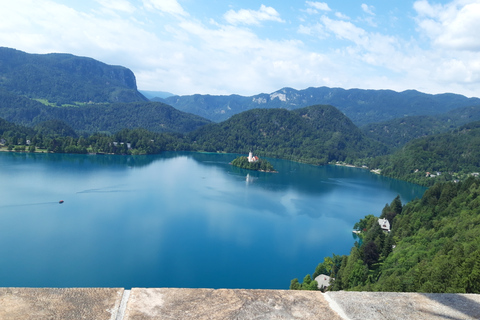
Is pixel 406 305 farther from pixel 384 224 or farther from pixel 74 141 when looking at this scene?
pixel 74 141

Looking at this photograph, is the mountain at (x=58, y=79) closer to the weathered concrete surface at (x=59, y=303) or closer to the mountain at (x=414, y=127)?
the mountain at (x=414, y=127)

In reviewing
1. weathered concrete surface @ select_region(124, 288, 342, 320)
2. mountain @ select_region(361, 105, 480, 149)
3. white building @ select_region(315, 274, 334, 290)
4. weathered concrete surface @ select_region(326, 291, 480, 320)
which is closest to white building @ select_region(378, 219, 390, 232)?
white building @ select_region(315, 274, 334, 290)

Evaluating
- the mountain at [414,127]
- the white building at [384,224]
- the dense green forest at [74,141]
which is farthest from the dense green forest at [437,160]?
the dense green forest at [74,141]

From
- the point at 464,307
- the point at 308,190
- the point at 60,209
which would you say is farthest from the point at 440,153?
the point at 464,307

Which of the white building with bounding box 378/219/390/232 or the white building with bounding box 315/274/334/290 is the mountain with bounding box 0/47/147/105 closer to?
the white building with bounding box 378/219/390/232

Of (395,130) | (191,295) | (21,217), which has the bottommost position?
(21,217)

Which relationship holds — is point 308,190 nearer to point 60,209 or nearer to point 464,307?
point 60,209
